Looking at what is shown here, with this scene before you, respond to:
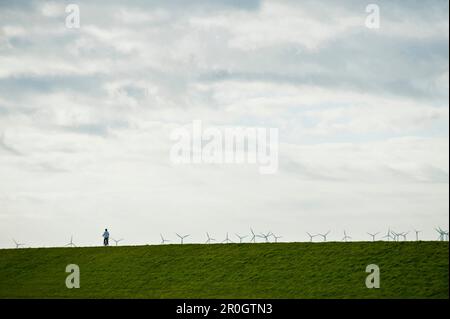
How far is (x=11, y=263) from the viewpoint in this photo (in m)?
73.6

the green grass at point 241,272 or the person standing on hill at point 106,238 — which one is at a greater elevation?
the person standing on hill at point 106,238

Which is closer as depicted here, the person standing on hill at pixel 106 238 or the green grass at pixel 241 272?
the green grass at pixel 241 272

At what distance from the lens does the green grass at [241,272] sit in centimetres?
5456

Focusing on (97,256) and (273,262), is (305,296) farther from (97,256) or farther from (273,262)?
(97,256)

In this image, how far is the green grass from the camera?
54.6m

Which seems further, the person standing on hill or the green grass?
the person standing on hill

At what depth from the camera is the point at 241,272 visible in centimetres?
6088

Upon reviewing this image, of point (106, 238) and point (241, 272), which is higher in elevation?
point (106, 238)

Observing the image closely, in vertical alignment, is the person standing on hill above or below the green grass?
above

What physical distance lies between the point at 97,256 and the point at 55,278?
20.6 ft

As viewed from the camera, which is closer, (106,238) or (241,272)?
(241,272)
